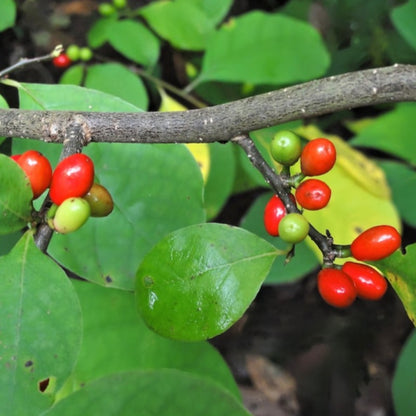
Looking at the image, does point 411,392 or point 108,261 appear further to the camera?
point 411,392

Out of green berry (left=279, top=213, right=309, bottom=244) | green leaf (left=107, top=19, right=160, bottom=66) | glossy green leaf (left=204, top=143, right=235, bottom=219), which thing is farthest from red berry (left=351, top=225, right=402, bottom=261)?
green leaf (left=107, top=19, right=160, bottom=66)

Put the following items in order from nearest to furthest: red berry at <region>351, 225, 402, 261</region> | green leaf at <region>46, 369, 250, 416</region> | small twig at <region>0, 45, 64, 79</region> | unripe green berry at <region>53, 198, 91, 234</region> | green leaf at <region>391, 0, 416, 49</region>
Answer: green leaf at <region>46, 369, 250, 416</region>, unripe green berry at <region>53, 198, 91, 234</region>, red berry at <region>351, 225, 402, 261</region>, small twig at <region>0, 45, 64, 79</region>, green leaf at <region>391, 0, 416, 49</region>

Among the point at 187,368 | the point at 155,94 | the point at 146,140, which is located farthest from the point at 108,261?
the point at 155,94

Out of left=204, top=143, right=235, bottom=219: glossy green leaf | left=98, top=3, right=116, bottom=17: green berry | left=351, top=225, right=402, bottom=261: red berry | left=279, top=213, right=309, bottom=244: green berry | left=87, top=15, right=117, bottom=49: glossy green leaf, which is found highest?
left=279, top=213, right=309, bottom=244: green berry

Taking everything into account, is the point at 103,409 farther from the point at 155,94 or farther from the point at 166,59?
the point at 166,59

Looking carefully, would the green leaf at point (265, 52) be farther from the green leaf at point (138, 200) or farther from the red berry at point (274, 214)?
the red berry at point (274, 214)

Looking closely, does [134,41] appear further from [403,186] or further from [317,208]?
[317,208]

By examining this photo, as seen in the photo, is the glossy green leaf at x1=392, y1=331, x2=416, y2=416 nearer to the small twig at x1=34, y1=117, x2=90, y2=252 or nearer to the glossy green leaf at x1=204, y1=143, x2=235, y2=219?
the glossy green leaf at x1=204, y1=143, x2=235, y2=219
